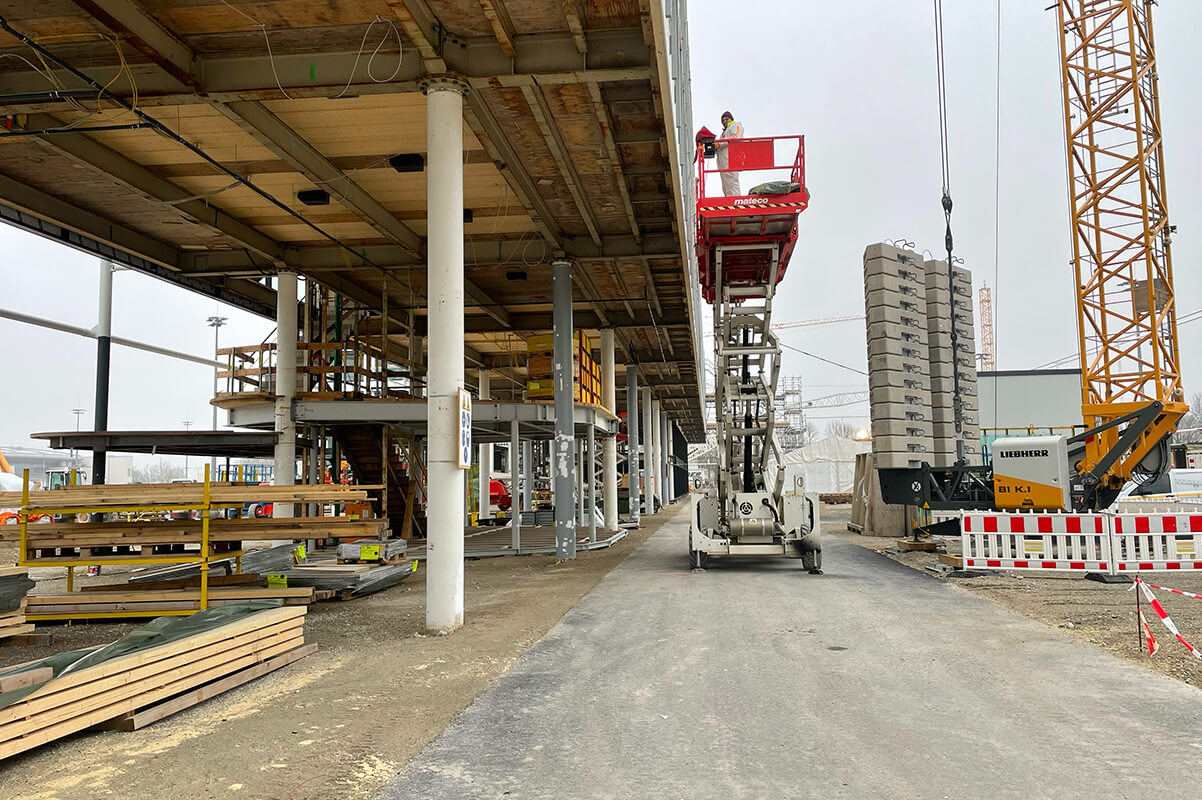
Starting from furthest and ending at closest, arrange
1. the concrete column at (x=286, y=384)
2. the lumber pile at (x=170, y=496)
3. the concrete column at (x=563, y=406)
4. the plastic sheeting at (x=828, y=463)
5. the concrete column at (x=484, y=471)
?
the plastic sheeting at (x=828, y=463) → the concrete column at (x=484, y=471) → the concrete column at (x=286, y=384) → the concrete column at (x=563, y=406) → the lumber pile at (x=170, y=496)

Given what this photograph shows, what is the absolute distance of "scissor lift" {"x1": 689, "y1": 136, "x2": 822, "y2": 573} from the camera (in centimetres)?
1341

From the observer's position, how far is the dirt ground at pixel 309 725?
181 inches

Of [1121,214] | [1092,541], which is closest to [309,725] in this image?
[1092,541]

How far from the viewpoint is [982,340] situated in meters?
156

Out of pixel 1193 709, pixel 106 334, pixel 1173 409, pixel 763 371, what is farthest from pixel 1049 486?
pixel 106 334

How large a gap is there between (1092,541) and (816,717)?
9.38 m

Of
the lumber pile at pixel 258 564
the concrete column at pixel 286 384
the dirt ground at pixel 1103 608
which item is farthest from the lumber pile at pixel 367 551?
the dirt ground at pixel 1103 608

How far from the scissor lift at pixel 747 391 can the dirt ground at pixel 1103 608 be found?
2743mm

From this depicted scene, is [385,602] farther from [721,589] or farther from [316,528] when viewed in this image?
[721,589]

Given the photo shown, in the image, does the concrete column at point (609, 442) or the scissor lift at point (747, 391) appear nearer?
the scissor lift at point (747, 391)

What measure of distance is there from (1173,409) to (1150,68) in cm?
831

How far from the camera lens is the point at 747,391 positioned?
47.9ft

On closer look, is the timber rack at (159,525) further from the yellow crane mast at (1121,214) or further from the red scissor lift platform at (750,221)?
the yellow crane mast at (1121,214)

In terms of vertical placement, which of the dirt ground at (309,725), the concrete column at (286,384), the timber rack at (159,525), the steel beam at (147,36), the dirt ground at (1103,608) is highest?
the steel beam at (147,36)
